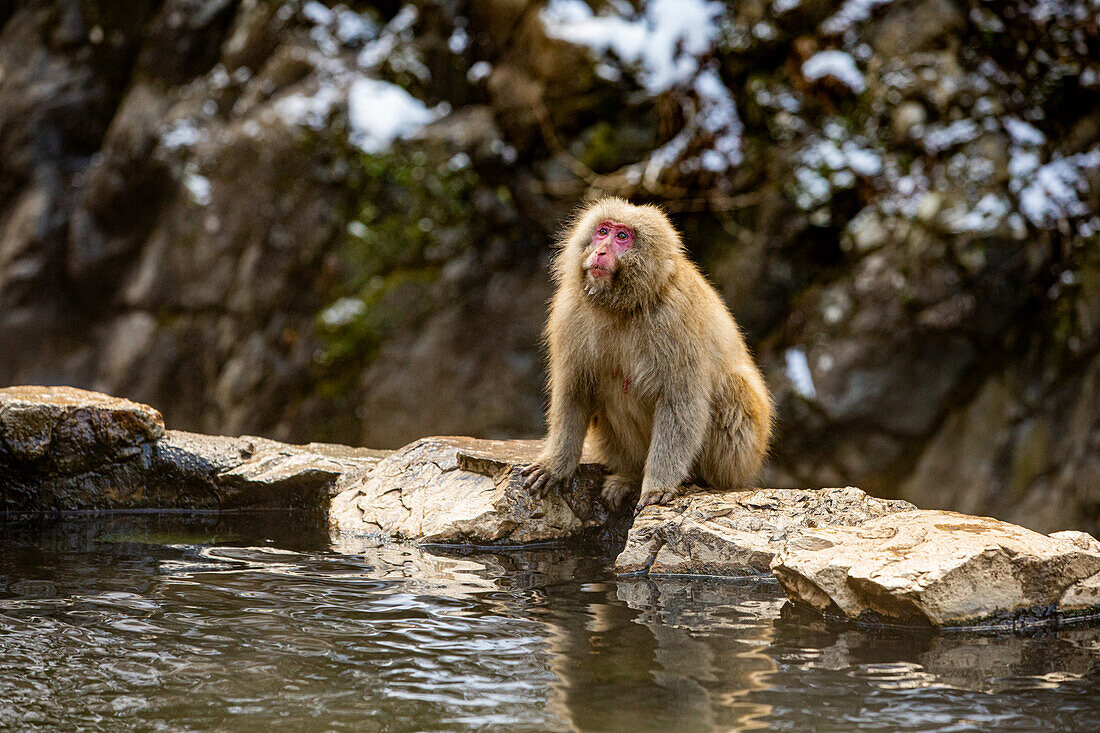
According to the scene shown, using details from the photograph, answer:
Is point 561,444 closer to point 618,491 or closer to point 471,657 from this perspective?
point 618,491

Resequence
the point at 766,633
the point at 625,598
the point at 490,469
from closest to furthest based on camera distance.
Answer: the point at 766,633, the point at 625,598, the point at 490,469

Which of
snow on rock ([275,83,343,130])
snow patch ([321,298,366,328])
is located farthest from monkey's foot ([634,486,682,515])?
snow on rock ([275,83,343,130])

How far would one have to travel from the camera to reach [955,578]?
3.14 metres

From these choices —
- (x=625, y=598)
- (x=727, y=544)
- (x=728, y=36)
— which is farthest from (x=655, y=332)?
(x=728, y=36)

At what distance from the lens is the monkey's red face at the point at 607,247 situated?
4.23m

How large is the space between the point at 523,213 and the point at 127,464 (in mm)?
5522

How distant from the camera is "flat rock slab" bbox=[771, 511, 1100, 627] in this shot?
10.3 ft

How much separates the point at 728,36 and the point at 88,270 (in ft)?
24.5

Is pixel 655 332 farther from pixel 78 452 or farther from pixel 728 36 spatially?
pixel 728 36

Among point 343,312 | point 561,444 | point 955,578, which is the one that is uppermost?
point 343,312

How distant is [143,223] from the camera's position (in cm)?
1114

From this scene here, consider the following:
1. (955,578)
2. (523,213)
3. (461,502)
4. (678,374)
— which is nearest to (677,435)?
(678,374)

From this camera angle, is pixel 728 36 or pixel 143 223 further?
pixel 143 223

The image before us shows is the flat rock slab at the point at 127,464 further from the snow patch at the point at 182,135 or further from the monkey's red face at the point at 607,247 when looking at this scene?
the snow patch at the point at 182,135
